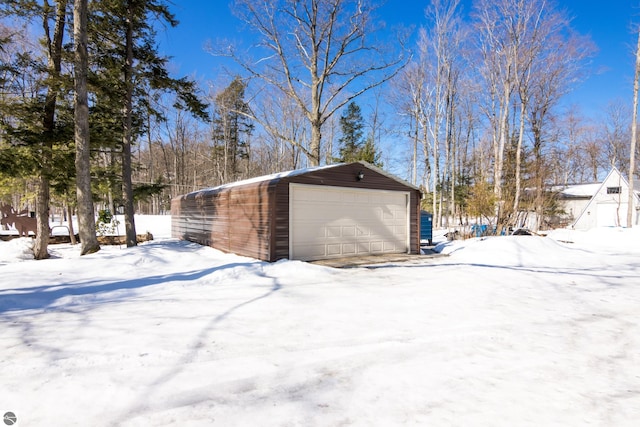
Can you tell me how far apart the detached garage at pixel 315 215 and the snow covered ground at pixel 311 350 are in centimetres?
189

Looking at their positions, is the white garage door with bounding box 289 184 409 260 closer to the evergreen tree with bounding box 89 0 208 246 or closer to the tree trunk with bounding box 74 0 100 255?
the tree trunk with bounding box 74 0 100 255

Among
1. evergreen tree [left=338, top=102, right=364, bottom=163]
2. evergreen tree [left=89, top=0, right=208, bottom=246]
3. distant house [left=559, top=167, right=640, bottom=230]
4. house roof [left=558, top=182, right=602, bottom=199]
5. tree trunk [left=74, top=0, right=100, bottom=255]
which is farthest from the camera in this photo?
evergreen tree [left=338, top=102, right=364, bottom=163]

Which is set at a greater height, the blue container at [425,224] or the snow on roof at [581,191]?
the snow on roof at [581,191]

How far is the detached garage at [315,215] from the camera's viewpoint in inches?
287

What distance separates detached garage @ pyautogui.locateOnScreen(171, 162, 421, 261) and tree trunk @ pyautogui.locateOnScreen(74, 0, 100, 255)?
325 cm

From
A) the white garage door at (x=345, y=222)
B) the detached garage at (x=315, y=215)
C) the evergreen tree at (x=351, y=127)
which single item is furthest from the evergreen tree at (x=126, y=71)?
the evergreen tree at (x=351, y=127)

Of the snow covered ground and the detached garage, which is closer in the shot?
the snow covered ground

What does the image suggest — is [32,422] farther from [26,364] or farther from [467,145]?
[467,145]

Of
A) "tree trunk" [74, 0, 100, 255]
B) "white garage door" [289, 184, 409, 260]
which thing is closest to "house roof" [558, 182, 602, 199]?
"white garage door" [289, 184, 409, 260]

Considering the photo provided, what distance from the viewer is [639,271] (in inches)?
279

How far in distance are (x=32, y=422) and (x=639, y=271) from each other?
10.6 metres

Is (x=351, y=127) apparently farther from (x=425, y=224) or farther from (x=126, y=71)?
(x=126, y=71)

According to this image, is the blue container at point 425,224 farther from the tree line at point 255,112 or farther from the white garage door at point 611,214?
the white garage door at point 611,214

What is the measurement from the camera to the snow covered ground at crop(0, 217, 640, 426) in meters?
1.93
